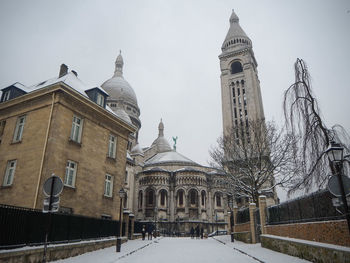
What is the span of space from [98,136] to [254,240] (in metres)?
13.3

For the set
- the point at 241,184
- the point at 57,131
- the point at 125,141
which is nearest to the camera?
the point at 57,131

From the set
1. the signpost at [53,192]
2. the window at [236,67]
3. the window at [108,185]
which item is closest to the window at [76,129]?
the window at [108,185]

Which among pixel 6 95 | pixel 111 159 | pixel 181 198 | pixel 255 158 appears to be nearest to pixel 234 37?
pixel 181 198

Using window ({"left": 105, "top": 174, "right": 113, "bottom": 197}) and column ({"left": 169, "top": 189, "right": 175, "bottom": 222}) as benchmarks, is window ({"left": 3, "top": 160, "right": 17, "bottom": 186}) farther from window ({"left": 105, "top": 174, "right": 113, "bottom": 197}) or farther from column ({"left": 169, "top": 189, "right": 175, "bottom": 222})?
column ({"left": 169, "top": 189, "right": 175, "bottom": 222})

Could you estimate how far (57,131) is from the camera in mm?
15516

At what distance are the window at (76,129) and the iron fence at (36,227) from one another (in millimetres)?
5659

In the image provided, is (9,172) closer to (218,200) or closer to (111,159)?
(111,159)

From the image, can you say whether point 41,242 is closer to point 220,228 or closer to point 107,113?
point 107,113

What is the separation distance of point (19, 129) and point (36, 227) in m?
9.61

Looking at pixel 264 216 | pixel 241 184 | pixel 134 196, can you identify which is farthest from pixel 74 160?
pixel 134 196

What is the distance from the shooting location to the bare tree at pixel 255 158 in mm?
22031

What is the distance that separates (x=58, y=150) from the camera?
1533 centimetres

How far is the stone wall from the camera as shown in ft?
22.9

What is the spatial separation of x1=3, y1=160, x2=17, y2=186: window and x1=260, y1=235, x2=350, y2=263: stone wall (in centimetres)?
1543
